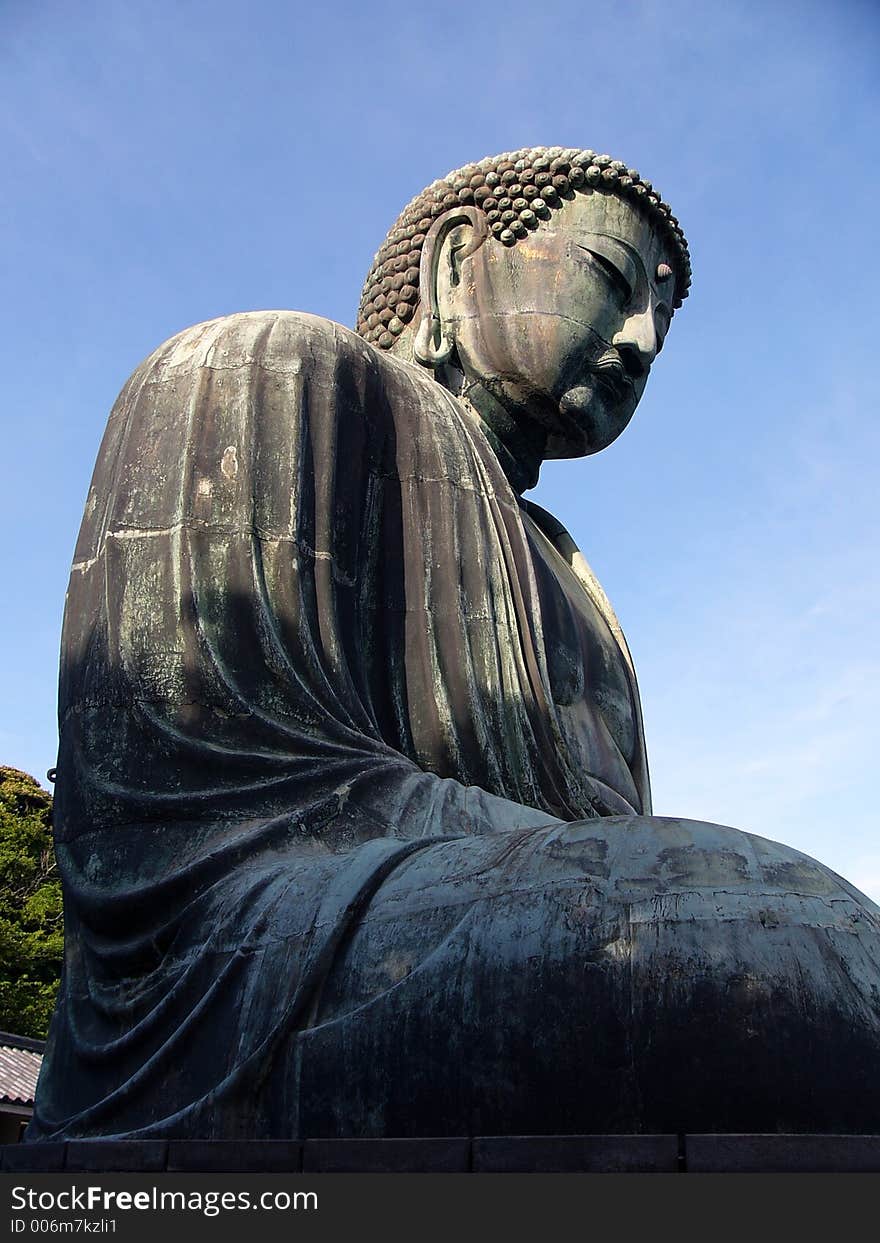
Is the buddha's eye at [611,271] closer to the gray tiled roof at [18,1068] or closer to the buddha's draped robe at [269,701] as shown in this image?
the buddha's draped robe at [269,701]

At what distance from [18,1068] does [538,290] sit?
48.6ft

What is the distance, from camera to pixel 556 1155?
2586mm

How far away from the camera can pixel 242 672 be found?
460 centimetres

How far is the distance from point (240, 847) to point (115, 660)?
90 cm

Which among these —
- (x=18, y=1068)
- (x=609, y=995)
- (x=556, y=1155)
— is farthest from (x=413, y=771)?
(x=18, y=1068)

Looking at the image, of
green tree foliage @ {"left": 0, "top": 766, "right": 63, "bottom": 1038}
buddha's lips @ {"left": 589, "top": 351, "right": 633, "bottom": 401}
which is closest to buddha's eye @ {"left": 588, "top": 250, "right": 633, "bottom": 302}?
buddha's lips @ {"left": 589, "top": 351, "right": 633, "bottom": 401}

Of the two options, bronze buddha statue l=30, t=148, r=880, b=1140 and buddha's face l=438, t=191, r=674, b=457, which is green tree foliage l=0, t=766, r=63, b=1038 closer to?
buddha's face l=438, t=191, r=674, b=457

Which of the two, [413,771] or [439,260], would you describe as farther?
[439,260]

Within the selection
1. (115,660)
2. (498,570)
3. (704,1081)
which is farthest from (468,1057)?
(498,570)

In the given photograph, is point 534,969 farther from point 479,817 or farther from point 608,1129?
point 479,817

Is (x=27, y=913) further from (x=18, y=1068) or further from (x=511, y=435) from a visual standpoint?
(x=511, y=435)

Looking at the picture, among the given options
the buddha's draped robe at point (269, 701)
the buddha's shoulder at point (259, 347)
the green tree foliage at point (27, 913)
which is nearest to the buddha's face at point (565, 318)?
the buddha's draped robe at point (269, 701)

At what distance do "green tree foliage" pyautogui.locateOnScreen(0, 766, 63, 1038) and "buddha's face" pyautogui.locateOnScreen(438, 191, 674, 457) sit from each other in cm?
1787

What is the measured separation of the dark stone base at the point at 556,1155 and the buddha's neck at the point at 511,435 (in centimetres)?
390
